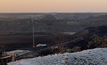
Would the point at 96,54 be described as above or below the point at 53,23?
above

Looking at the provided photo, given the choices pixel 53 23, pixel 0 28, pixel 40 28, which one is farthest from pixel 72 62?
pixel 53 23

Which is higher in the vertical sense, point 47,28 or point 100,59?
point 100,59

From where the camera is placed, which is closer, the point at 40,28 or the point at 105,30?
the point at 105,30

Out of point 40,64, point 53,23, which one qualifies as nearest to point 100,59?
point 40,64

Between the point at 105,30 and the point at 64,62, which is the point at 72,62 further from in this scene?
the point at 105,30

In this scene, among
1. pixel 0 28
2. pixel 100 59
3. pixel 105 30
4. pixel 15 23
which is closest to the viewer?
pixel 100 59

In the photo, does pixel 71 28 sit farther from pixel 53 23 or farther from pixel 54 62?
pixel 54 62

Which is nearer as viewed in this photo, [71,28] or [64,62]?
[64,62]

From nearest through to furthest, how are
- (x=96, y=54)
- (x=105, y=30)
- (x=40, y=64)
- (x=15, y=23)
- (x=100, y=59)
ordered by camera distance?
1. (x=40, y=64)
2. (x=100, y=59)
3. (x=96, y=54)
4. (x=105, y=30)
5. (x=15, y=23)

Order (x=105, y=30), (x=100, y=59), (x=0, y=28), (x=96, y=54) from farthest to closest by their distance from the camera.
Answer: (x=0, y=28) → (x=105, y=30) → (x=96, y=54) → (x=100, y=59)
